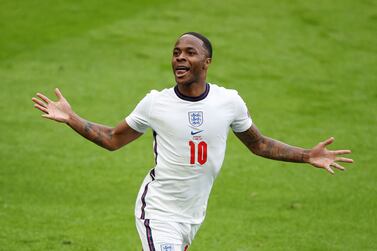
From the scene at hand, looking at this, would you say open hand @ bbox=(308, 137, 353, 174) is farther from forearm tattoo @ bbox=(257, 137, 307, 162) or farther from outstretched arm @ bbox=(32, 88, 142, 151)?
outstretched arm @ bbox=(32, 88, 142, 151)

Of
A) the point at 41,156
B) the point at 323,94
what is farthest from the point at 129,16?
the point at 41,156

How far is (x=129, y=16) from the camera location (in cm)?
1877

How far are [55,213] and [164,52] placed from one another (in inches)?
288

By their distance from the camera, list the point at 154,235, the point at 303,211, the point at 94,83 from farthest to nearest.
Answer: the point at 94,83 → the point at 303,211 → the point at 154,235

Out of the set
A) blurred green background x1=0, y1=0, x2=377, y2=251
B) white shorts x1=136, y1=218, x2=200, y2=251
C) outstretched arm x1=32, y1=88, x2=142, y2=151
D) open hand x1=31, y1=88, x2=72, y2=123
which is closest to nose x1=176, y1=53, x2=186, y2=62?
outstretched arm x1=32, y1=88, x2=142, y2=151

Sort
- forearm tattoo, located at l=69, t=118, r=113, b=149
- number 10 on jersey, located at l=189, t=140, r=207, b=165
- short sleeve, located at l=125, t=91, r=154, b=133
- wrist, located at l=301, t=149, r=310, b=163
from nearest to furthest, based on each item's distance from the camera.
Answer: number 10 on jersey, located at l=189, t=140, r=207, b=165 → short sleeve, located at l=125, t=91, r=154, b=133 → forearm tattoo, located at l=69, t=118, r=113, b=149 → wrist, located at l=301, t=149, r=310, b=163

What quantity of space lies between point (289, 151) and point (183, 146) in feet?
3.54

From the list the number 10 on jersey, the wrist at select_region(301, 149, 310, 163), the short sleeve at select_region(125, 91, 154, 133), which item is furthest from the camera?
the wrist at select_region(301, 149, 310, 163)

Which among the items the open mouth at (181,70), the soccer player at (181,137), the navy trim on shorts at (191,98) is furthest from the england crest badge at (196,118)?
the open mouth at (181,70)

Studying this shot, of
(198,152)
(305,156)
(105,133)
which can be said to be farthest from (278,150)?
(105,133)

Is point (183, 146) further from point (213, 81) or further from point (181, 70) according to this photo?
point (213, 81)

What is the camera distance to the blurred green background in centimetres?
1015

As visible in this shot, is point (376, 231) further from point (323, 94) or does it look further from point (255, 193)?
point (323, 94)

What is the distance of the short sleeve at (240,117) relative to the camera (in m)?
6.74
